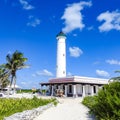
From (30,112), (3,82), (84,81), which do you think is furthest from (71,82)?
(30,112)

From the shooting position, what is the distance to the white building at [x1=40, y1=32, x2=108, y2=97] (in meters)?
42.2

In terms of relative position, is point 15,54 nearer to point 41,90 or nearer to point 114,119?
point 41,90

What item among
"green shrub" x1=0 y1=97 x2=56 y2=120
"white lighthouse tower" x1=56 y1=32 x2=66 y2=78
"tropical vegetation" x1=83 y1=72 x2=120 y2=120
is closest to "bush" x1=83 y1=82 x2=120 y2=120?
"tropical vegetation" x1=83 y1=72 x2=120 y2=120

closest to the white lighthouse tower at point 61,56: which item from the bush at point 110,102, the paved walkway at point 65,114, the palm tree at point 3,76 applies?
the palm tree at point 3,76

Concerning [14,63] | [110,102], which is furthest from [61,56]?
[110,102]

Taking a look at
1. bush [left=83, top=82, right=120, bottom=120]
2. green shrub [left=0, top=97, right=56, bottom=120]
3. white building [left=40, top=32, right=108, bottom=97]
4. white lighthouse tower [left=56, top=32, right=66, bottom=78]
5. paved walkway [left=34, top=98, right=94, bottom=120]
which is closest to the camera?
bush [left=83, top=82, right=120, bottom=120]

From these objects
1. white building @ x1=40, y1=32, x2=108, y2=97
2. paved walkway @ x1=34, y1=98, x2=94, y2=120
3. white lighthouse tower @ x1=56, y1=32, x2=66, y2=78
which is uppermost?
white lighthouse tower @ x1=56, y1=32, x2=66, y2=78

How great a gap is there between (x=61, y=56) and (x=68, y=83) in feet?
33.6

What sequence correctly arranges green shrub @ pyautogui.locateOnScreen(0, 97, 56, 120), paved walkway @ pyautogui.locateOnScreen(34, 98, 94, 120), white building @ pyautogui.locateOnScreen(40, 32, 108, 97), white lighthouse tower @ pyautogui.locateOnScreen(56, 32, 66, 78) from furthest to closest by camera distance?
white lighthouse tower @ pyautogui.locateOnScreen(56, 32, 66, 78)
white building @ pyautogui.locateOnScreen(40, 32, 108, 97)
paved walkway @ pyautogui.locateOnScreen(34, 98, 94, 120)
green shrub @ pyautogui.locateOnScreen(0, 97, 56, 120)

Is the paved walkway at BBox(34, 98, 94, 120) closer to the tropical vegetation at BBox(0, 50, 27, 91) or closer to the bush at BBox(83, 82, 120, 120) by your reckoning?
the bush at BBox(83, 82, 120, 120)

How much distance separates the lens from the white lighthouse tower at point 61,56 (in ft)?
165

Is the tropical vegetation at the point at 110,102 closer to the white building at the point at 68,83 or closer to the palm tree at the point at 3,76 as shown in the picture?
the white building at the point at 68,83

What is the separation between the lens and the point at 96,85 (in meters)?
45.1

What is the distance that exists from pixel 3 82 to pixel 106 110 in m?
46.2
